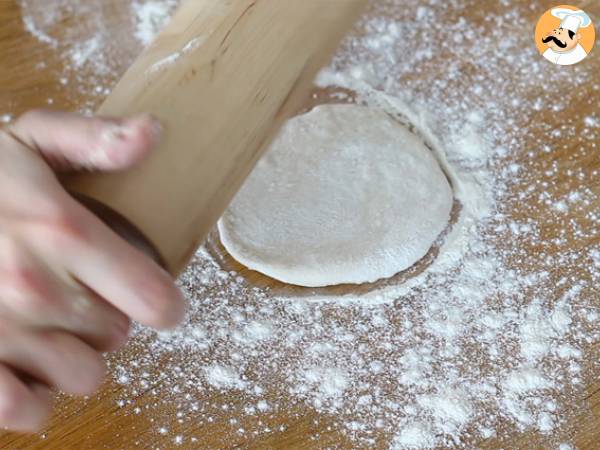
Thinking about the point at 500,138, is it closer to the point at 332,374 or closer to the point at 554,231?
the point at 554,231

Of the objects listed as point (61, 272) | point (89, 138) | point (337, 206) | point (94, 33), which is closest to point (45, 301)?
point (61, 272)

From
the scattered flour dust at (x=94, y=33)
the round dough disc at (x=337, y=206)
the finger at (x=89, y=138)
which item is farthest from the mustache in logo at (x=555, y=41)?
the finger at (x=89, y=138)

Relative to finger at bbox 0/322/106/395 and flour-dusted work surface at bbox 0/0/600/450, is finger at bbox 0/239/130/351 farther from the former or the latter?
flour-dusted work surface at bbox 0/0/600/450

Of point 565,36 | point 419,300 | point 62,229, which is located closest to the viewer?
point 62,229

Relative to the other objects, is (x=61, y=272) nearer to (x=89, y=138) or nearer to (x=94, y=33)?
(x=89, y=138)

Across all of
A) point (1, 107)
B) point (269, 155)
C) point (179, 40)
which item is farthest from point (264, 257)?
point (1, 107)

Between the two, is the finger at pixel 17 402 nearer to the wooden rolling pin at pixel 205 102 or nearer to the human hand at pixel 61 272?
the human hand at pixel 61 272
